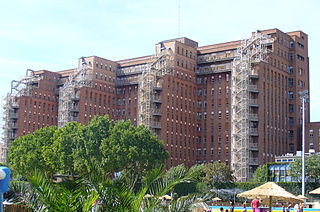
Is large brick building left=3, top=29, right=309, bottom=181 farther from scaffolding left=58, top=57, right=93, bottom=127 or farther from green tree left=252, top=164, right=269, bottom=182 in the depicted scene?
green tree left=252, top=164, right=269, bottom=182

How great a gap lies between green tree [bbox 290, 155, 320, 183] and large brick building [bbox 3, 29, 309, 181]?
15971mm

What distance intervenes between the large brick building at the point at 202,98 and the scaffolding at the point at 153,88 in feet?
0.65

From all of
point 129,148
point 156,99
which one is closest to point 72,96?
point 156,99

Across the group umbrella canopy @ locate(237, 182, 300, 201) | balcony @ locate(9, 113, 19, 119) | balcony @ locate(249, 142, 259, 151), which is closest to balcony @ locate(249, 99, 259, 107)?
balcony @ locate(249, 142, 259, 151)

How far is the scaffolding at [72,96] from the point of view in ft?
409

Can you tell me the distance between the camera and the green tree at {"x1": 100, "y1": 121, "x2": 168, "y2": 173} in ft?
261

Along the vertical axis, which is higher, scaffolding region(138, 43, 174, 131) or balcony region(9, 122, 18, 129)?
scaffolding region(138, 43, 174, 131)

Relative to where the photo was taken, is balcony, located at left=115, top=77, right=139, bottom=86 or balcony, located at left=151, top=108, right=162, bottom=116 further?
balcony, located at left=115, top=77, right=139, bottom=86

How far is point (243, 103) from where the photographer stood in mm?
107188

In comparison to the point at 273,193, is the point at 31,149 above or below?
above

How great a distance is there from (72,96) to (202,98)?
27550 mm

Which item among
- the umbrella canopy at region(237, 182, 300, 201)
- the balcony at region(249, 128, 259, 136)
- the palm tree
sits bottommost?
the umbrella canopy at region(237, 182, 300, 201)

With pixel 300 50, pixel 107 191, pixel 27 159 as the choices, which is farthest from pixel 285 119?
pixel 107 191

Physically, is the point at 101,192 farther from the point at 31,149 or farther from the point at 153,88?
the point at 153,88
